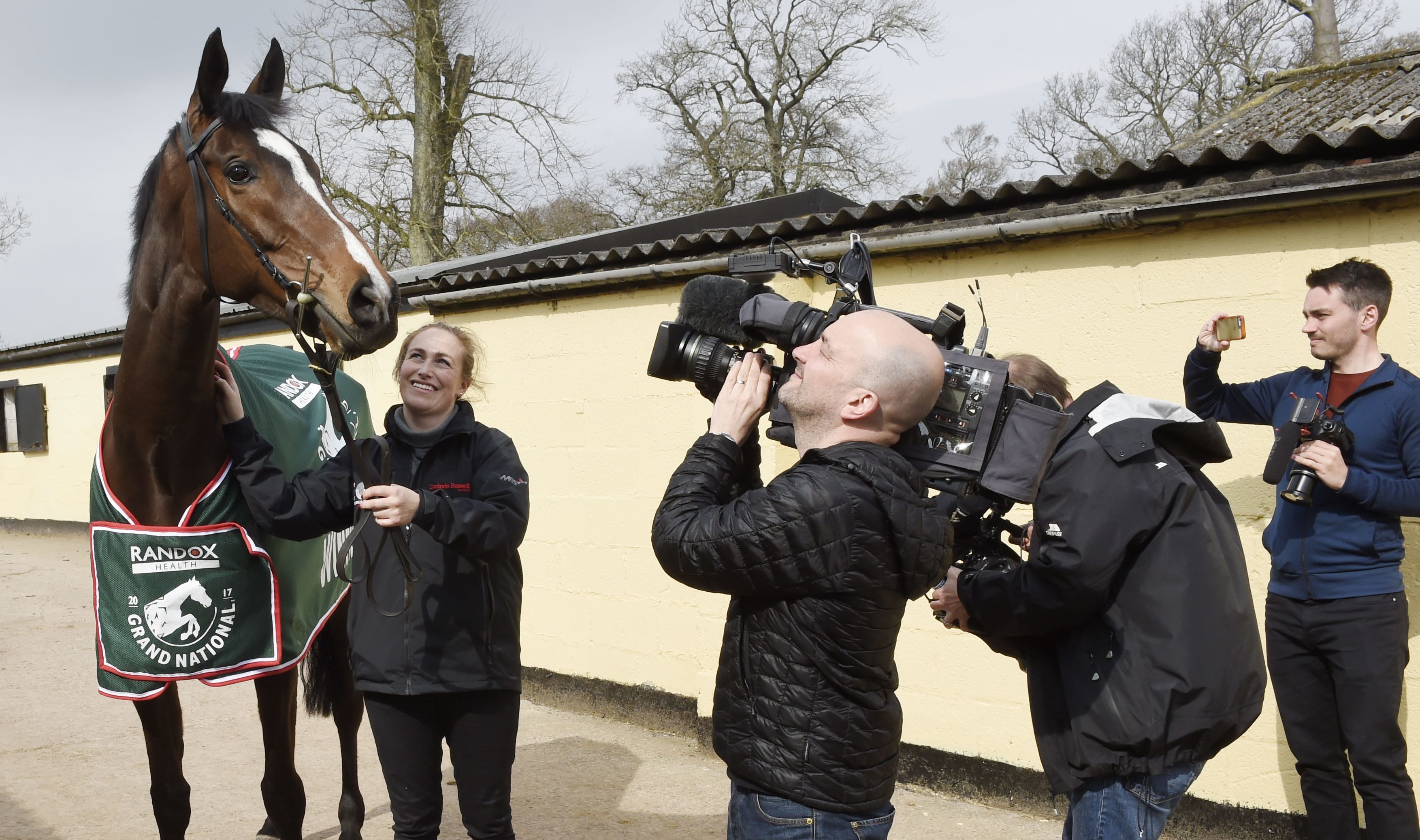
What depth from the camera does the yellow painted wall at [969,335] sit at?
3.37m

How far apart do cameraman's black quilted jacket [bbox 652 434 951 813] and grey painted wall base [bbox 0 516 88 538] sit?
13094 millimetres

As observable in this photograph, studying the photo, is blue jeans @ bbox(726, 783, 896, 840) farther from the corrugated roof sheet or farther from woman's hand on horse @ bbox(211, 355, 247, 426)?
the corrugated roof sheet

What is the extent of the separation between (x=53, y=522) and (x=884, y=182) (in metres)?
15.5

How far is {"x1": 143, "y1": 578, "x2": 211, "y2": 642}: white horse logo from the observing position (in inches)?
107

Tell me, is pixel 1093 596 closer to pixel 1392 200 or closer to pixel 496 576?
pixel 496 576

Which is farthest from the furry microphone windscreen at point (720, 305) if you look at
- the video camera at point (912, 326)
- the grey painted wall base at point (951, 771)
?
the grey painted wall base at point (951, 771)

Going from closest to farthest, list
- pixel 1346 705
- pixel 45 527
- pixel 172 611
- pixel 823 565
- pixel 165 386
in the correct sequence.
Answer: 1. pixel 823 565
2. pixel 165 386
3. pixel 172 611
4. pixel 1346 705
5. pixel 45 527

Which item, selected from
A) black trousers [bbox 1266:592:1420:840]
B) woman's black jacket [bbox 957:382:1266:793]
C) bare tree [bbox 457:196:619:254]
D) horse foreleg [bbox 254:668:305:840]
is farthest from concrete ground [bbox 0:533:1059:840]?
bare tree [bbox 457:196:619:254]

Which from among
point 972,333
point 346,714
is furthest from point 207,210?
point 972,333

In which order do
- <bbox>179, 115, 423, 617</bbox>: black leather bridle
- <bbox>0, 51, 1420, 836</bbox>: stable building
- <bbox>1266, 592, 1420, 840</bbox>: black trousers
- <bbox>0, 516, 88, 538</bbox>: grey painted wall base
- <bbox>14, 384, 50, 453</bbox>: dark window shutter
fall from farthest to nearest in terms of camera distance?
<bbox>14, 384, 50, 453</bbox>: dark window shutter → <bbox>0, 516, 88, 538</bbox>: grey painted wall base → <bbox>0, 51, 1420, 836</bbox>: stable building → <bbox>1266, 592, 1420, 840</bbox>: black trousers → <bbox>179, 115, 423, 617</bbox>: black leather bridle

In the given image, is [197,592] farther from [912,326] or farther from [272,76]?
[912,326]

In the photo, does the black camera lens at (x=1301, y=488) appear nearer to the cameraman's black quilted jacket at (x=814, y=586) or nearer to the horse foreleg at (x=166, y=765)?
the cameraman's black quilted jacket at (x=814, y=586)

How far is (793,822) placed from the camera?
1661mm

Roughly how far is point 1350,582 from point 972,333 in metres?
1.68
